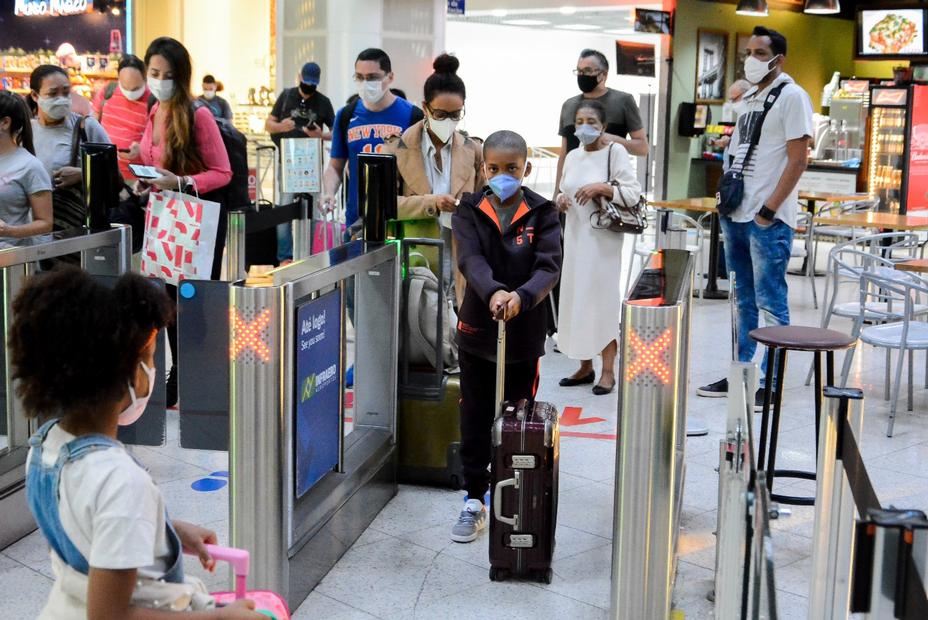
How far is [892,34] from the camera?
16.5 m

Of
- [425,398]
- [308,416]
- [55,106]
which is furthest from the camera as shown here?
[55,106]

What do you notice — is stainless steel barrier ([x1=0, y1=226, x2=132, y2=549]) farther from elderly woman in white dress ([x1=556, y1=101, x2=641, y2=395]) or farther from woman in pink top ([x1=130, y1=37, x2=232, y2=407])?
elderly woman in white dress ([x1=556, y1=101, x2=641, y2=395])

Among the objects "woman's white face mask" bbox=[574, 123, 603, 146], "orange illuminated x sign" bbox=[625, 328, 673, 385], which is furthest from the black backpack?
"orange illuminated x sign" bbox=[625, 328, 673, 385]

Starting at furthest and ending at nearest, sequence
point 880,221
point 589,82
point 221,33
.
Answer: point 221,33
point 880,221
point 589,82

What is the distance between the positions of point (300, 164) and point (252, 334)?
4.12 m

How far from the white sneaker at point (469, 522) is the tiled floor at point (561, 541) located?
3cm

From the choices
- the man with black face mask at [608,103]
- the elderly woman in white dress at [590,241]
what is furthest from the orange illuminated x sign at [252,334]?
the man with black face mask at [608,103]

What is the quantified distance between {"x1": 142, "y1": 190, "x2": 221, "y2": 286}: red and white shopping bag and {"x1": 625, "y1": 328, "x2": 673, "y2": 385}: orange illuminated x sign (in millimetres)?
2752

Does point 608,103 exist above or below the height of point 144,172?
above

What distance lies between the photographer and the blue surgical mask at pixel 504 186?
4090 millimetres

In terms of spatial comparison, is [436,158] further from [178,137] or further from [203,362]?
[203,362]

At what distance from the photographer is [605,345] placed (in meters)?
6.02

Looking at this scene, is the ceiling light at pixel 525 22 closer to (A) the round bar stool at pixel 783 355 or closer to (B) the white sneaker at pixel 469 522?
(A) the round bar stool at pixel 783 355

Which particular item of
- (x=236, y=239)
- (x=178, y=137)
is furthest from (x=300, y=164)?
(x=236, y=239)
